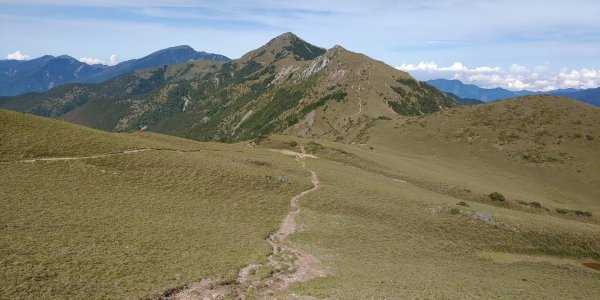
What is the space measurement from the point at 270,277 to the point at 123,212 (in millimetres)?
20953

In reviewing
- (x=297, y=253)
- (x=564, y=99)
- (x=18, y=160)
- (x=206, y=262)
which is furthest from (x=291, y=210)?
(x=564, y=99)

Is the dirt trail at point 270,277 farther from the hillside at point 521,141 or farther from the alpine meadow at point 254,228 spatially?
the hillside at point 521,141

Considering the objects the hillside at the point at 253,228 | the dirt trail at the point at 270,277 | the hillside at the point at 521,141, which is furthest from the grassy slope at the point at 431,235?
the dirt trail at the point at 270,277

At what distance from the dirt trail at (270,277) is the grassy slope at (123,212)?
1170 mm

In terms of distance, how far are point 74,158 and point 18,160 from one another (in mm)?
6762

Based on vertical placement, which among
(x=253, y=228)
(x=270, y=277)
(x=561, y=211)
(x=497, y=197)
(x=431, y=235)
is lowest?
(x=561, y=211)

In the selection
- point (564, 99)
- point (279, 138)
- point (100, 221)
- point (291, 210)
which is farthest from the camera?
point (564, 99)

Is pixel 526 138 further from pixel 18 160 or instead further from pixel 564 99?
pixel 18 160

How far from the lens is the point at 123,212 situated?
4284 cm

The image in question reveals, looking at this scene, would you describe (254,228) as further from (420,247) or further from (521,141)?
(521,141)

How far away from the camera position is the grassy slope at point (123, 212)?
2770cm

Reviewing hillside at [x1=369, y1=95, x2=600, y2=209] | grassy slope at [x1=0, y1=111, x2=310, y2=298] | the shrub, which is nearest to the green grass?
grassy slope at [x1=0, y1=111, x2=310, y2=298]

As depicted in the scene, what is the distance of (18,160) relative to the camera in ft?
173

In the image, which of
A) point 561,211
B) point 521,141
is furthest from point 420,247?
point 521,141
